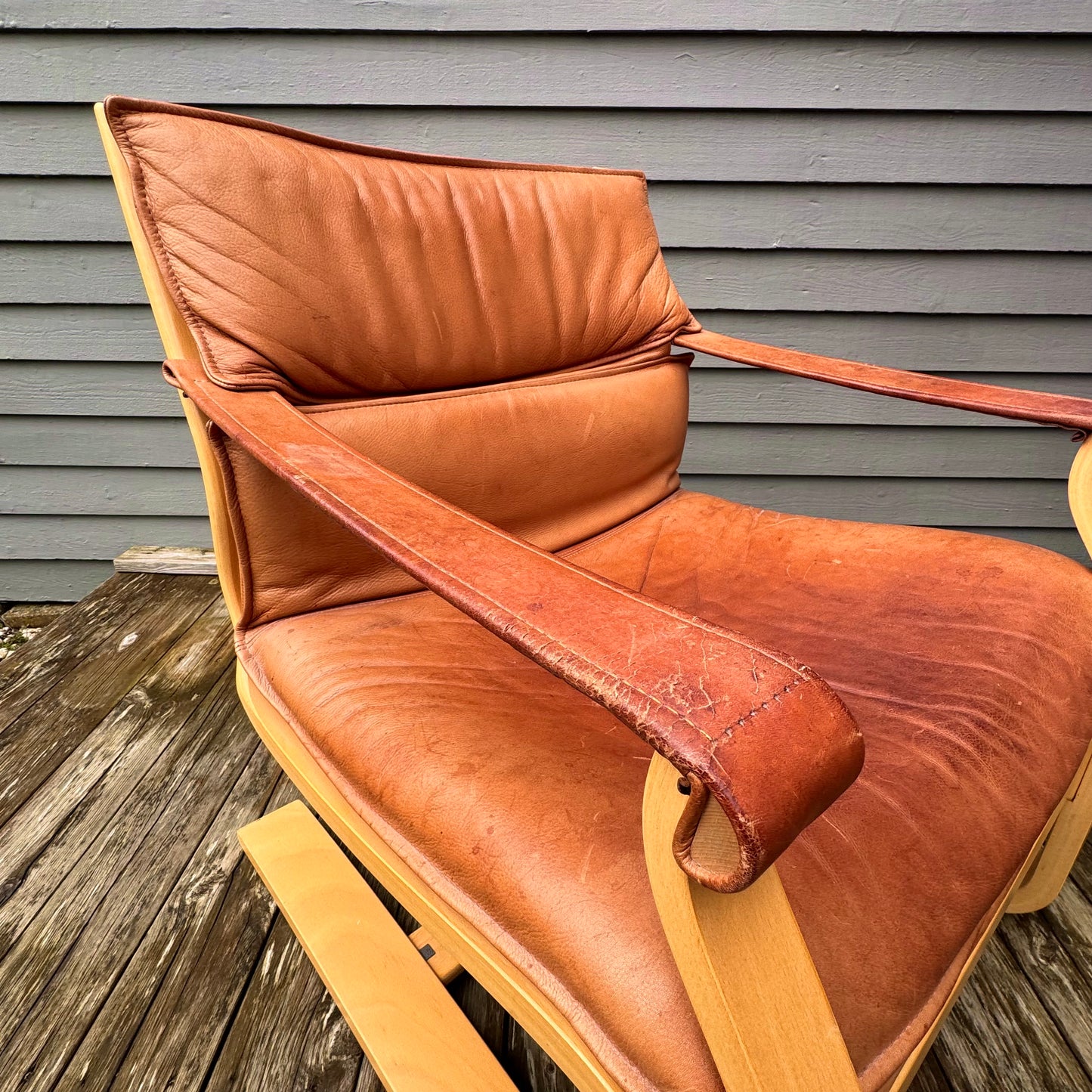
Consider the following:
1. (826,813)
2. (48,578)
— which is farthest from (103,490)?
(826,813)

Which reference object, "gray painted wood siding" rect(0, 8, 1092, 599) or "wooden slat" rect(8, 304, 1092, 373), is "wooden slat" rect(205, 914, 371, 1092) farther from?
"wooden slat" rect(8, 304, 1092, 373)

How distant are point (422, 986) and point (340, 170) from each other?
0.88 metres

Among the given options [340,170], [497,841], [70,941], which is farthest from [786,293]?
[70,941]

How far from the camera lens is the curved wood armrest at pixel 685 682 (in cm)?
27

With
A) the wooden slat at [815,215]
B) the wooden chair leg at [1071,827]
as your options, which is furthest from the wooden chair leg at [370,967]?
the wooden slat at [815,215]

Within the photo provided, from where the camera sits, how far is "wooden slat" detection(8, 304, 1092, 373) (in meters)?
1.63

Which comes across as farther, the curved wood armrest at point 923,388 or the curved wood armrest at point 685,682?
the curved wood armrest at point 923,388

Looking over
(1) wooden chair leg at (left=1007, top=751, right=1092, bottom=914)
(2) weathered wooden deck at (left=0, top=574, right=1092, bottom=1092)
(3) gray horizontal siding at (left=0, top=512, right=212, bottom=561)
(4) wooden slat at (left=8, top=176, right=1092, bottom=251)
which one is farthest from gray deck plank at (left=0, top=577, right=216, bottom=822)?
(1) wooden chair leg at (left=1007, top=751, right=1092, bottom=914)

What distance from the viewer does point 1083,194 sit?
5.00 feet

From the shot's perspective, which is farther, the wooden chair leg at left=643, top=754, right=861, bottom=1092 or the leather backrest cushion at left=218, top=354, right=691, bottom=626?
the leather backrest cushion at left=218, top=354, right=691, bottom=626

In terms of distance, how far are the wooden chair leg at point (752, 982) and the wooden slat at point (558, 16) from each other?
155 centimetres

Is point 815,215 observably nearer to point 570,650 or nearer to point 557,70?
point 557,70

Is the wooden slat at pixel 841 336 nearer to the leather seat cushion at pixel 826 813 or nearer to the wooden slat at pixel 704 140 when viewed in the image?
the wooden slat at pixel 704 140

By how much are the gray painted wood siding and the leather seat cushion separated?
0.94 meters
